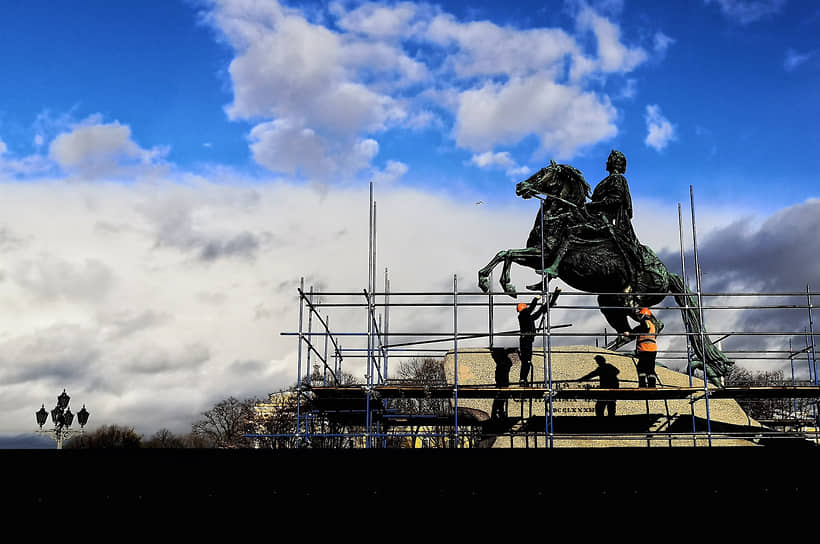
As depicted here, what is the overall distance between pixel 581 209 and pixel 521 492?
35.4 feet

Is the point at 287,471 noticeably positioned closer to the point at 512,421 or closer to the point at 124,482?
the point at 124,482

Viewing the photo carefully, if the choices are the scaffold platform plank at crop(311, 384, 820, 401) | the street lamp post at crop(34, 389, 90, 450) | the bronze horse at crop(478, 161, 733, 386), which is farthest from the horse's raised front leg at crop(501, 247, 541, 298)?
the street lamp post at crop(34, 389, 90, 450)

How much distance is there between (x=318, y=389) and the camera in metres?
14.0

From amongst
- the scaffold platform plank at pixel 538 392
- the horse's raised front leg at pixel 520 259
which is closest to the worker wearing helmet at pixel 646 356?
the scaffold platform plank at pixel 538 392

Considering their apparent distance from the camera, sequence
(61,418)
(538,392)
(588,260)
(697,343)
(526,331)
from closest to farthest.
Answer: (538,392) < (526,331) < (588,260) < (697,343) < (61,418)

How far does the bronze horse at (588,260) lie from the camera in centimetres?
1598

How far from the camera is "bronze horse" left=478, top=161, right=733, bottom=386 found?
1598cm

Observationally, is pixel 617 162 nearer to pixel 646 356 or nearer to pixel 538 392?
pixel 646 356

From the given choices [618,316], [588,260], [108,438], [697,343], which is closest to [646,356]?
[618,316]

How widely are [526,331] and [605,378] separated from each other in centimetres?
169

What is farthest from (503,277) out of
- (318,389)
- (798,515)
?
(798,515)

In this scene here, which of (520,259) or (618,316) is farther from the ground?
(520,259)

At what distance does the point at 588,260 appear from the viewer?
629 inches

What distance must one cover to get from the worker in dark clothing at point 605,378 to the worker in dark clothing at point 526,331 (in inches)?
40.8
